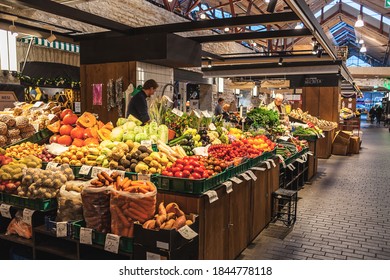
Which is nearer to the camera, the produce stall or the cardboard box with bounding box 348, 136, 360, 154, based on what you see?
the produce stall

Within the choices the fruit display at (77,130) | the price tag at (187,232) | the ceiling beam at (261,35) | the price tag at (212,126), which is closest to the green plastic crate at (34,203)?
the fruit display at (77,130)

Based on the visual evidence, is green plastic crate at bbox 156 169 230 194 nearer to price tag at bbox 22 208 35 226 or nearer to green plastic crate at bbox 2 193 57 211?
green plastic crate at bbox 2 193 57 211

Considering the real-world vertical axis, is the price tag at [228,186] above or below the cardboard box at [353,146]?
above

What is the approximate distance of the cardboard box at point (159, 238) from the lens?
2445 millimetres

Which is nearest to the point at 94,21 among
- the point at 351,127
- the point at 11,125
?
the point at 11,125

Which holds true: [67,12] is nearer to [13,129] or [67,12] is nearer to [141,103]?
[141,103]

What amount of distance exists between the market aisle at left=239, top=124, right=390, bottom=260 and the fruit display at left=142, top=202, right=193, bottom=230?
53.5 inches

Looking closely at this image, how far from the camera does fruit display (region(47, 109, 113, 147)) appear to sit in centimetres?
433

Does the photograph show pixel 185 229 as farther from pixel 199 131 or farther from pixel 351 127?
pixel 351 127

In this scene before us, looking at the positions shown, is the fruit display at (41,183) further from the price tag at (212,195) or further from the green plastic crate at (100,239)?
the price tag at (212,195)

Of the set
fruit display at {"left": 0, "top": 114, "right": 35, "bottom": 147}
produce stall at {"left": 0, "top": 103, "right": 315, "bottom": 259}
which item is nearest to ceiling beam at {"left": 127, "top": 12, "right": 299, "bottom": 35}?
produce stall at {"left": 0, "top": 103, "right": 315, "bottom": 259}

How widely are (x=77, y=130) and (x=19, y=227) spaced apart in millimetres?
1443

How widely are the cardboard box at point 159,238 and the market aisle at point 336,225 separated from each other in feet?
5.15

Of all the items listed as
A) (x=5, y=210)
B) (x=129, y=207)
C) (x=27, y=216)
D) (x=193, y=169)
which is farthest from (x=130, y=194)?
(x=5, y=210)
